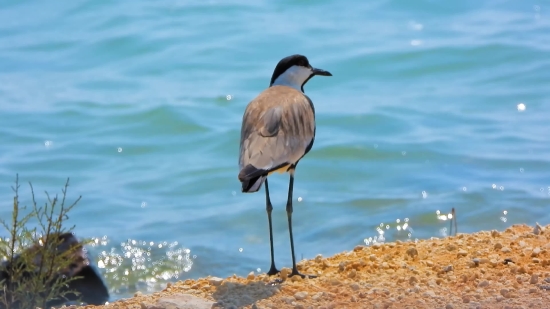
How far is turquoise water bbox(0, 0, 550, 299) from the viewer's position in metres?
11.3

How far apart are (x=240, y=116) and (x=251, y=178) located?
9.10m

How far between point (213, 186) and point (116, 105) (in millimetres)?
3348

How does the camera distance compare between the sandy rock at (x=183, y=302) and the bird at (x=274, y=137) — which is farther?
the bird at (x=274, y=137)

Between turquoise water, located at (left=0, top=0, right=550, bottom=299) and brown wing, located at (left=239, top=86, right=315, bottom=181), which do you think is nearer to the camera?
brown wing, located at (left=239, top=86, right=315, bottom=181)

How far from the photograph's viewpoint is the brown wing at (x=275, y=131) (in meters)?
6.41

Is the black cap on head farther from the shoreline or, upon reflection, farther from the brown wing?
the shoreline

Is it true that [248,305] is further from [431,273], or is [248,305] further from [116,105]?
[116,105]

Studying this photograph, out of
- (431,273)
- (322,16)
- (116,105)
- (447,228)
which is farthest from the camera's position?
(322,16)

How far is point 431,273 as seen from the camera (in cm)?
632

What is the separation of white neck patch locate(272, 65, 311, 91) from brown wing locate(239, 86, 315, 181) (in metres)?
0.30

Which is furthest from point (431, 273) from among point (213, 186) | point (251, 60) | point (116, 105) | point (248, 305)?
point (251, 60)

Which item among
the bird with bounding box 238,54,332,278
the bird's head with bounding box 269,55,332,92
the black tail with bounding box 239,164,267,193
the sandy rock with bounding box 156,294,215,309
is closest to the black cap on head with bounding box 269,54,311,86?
the bird's head with bounding box 269,55,332,92

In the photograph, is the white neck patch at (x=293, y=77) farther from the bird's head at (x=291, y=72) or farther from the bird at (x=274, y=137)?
the bird at (x=274, y=137)

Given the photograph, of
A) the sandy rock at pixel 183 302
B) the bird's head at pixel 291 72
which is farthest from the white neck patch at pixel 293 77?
the sandy rock at pixel 183 302
